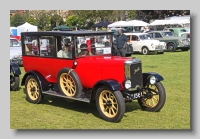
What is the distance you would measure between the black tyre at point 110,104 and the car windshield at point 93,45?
1234 mm

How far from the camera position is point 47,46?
8164 millimetres

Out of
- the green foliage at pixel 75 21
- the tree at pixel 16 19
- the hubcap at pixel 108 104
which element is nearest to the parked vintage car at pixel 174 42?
the tree at pixel 16 19

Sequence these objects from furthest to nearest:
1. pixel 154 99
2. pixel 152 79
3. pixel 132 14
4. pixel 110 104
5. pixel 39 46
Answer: pixel 132 14 → pixel 39 46 → pixel 154 99 → pixel 152 79 → pixel 110 104

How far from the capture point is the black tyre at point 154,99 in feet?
23.6

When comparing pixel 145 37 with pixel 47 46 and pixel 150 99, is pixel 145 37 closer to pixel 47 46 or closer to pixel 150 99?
pixel 47 46

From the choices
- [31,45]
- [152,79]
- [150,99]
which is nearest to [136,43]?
[31,45]

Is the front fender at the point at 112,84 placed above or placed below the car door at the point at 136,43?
below

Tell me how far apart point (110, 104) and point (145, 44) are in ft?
53.9

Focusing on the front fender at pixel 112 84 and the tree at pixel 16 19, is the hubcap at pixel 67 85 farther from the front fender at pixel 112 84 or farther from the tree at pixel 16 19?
the tree at pixel 16 19

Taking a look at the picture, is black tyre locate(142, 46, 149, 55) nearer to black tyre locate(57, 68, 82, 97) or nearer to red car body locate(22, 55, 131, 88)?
red car body locate(22, 55, 131, 88)

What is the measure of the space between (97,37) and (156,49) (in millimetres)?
14821

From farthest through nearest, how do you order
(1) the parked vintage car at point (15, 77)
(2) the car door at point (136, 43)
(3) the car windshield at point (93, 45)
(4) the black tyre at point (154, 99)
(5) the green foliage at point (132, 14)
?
(5) the green foliage at point (132, 14), (2) the car door at point (136, 43), (1) the parked vintage car at point (15, 77), (3) the car windshield at point (93, 45), (4) the black tyre at point (154, 99)

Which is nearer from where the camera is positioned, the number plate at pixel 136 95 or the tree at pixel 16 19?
the number plate at pixel 136 95

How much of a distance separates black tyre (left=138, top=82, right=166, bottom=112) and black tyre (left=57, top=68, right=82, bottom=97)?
4.77ft
